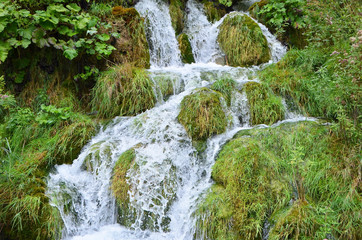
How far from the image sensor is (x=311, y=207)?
2.74m

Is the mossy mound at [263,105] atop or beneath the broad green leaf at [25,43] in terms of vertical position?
beneath

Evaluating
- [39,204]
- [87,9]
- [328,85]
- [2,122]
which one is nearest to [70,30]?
[87,9]

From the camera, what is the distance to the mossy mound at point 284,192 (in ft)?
8.66

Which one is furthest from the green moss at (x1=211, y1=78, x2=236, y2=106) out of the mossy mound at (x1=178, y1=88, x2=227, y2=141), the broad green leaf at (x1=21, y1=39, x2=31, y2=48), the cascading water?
the broad green leaf at (x1=21, y1=39, x2=31, y2=48)

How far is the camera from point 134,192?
11.2 feet

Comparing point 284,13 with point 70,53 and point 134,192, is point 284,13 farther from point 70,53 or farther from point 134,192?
point 134,192

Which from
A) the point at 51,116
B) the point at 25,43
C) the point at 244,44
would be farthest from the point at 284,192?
the point at 25,43

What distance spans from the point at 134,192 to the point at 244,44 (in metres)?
4.47

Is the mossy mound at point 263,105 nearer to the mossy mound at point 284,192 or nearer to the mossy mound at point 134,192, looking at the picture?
the mossy mound at point 284,192

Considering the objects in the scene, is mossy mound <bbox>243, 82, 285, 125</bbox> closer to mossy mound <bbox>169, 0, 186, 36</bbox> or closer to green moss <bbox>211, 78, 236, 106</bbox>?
green moss <bbox>211, 78, 236, 106</bbox>

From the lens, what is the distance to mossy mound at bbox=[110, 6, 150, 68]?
5.71 metres

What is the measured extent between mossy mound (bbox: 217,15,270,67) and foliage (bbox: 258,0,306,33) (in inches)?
23.7

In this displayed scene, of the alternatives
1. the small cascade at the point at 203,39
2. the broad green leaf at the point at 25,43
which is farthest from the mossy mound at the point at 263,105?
the broad green leaf at the point at 25,43

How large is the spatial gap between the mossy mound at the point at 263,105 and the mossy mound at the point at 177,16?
3.45 metres
